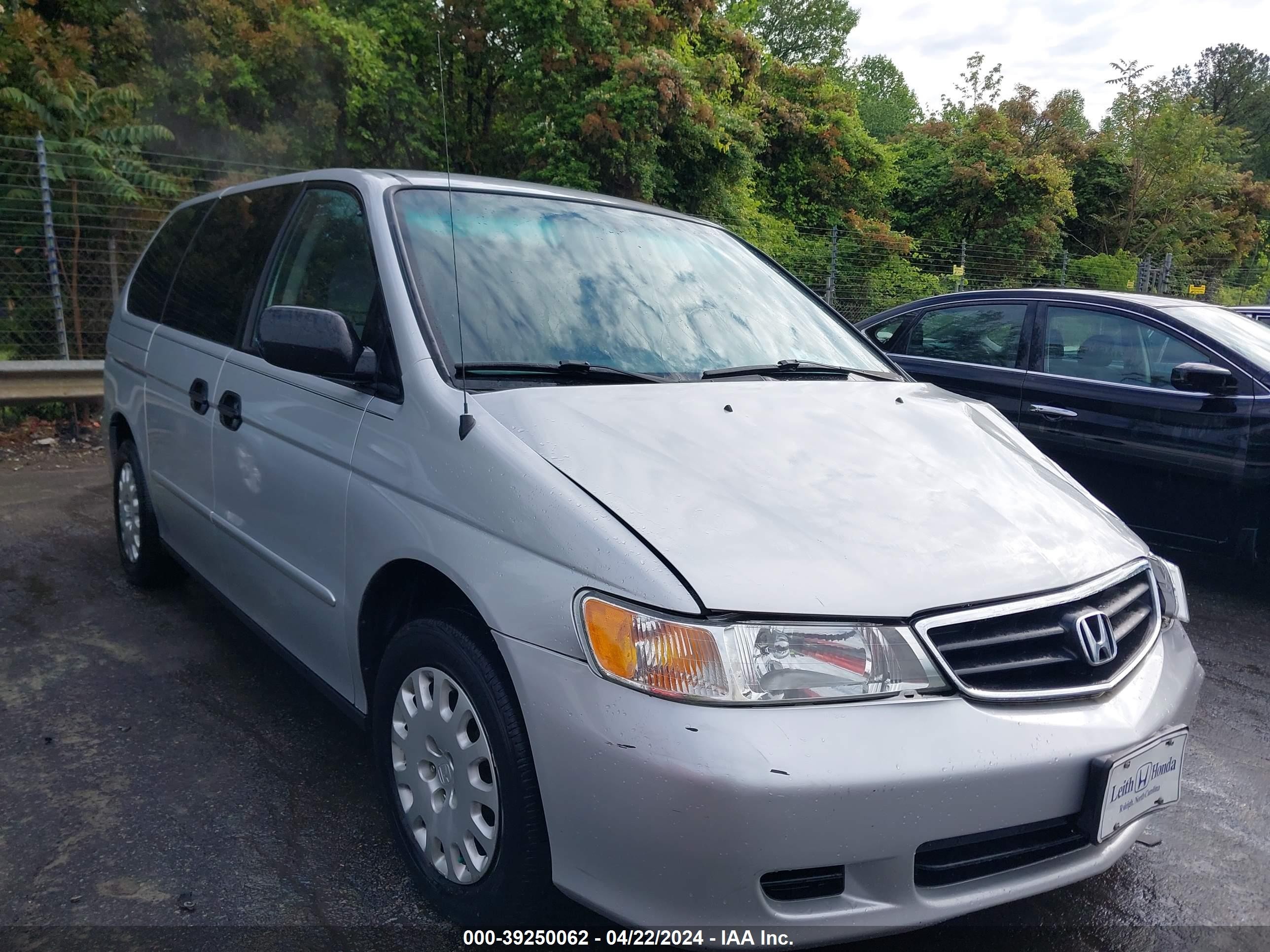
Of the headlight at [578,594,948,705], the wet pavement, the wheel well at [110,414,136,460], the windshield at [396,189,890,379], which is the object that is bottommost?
the wet pavement

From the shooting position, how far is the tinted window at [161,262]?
4.18 meters

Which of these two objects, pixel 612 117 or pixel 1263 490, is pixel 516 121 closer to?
pixel 612 117

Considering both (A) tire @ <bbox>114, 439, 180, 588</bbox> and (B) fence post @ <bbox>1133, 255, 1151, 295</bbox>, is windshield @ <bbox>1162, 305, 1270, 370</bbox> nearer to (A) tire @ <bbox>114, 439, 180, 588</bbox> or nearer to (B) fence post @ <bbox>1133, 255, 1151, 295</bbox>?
(A) tire @ <bbox>114, 439, 180, 588</bbox>

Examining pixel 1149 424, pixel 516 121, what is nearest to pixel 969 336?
pixel 1149 424

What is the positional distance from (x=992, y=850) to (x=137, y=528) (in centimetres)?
386

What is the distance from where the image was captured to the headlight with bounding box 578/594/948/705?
5.78ft

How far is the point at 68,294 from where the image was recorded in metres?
8.20

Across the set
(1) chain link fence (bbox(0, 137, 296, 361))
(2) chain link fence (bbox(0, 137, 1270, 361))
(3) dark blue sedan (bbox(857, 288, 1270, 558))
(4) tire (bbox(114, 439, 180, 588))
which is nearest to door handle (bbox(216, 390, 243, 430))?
(4) tire (bbox(114, 439, 180, 588))

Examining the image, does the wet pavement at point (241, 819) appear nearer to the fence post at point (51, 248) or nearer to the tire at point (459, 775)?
the tire at point (459, 775)

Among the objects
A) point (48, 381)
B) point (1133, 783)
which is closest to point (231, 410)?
point (1133, 783)

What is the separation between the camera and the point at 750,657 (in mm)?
1776

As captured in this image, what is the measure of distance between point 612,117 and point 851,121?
444 inches

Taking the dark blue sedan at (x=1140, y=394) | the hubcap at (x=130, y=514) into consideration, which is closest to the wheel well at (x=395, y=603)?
the hubcap at (x=130, y=514)

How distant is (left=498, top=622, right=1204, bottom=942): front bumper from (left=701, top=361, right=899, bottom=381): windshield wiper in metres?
1.14
